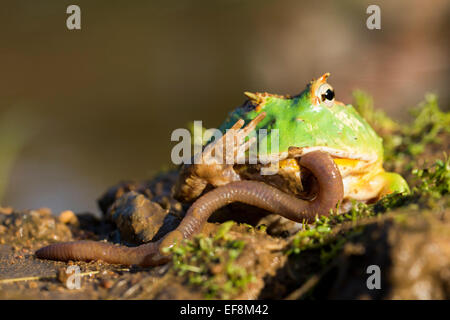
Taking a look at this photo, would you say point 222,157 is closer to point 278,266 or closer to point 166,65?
point 278,266

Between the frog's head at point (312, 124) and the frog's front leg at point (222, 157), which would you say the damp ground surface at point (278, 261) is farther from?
the frog's head at point (312, 124)

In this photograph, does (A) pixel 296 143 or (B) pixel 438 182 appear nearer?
(B) pixel 438 182

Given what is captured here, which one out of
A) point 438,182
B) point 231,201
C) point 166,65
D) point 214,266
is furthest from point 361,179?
point 166,65

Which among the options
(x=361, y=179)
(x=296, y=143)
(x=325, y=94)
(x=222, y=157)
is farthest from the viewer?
(x=361, y=179)

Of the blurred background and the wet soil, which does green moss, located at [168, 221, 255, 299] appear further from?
the blurred background
